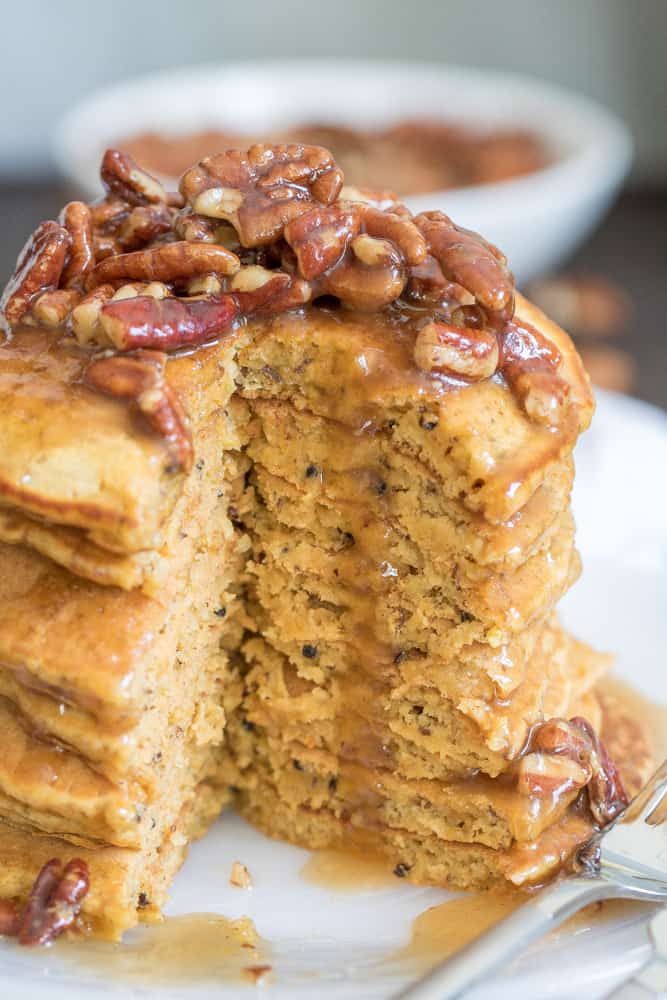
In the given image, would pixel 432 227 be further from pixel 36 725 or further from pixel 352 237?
pixel 36 725

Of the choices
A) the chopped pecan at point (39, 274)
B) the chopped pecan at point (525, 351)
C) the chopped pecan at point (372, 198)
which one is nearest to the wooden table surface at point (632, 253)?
the chopped pecan at point (372, 198)

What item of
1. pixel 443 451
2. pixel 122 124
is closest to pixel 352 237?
pixel 443 451

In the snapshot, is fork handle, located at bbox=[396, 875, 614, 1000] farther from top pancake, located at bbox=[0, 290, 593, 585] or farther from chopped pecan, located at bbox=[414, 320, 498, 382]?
chopped pecan, located at bbox=[414, 320, 498, 382]

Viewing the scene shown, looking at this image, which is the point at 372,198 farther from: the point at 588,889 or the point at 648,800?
the point at 588,889

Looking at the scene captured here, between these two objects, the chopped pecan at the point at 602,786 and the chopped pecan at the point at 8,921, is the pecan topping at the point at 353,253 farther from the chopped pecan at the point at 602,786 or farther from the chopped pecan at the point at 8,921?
the chopped pecan at the point at 8,921

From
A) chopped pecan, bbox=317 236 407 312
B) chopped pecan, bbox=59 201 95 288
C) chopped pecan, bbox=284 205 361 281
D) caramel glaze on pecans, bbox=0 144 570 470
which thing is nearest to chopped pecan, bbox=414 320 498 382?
caramel glaze on pecans, bbox=0 144 570 470

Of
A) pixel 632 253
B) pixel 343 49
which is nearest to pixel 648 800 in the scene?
pixel 632 253

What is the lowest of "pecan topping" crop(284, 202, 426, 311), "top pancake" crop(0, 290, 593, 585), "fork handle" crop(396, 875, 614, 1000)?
"fork handle" crop(396, 875, 614, 1000)
